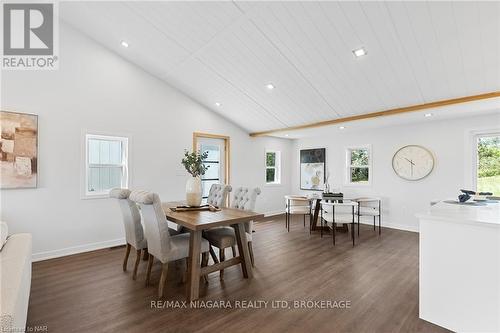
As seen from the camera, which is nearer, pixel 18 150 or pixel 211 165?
pixel 18 150

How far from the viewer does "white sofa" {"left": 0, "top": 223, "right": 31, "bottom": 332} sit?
1.21 meters

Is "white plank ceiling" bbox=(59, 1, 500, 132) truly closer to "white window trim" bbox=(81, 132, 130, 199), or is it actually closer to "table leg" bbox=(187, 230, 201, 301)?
"white window trim" bbox=(81, 132, 130, 199)

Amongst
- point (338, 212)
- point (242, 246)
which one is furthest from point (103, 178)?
point (338, 212)

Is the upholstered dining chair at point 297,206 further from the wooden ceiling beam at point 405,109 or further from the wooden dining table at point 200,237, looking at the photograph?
the wooden dining table at point 200,237

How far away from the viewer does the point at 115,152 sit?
4.24 m

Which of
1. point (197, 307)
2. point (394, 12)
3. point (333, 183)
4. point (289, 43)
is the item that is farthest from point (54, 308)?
point (333, 183)

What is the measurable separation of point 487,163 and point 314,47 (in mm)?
3979

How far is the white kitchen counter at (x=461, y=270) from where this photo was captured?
176 centimetres

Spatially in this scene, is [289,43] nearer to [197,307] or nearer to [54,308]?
[197,307]

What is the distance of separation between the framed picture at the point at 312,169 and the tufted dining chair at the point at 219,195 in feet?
12.2

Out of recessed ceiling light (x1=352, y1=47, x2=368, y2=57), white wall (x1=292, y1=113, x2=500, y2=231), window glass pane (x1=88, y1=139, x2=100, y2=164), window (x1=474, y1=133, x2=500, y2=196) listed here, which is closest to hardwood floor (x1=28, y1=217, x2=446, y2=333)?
window glass pane (x1=88, y1=139, x2=100, y2=164)

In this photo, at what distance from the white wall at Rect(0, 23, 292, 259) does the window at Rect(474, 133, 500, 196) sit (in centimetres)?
554

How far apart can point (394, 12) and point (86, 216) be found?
495 centimetres

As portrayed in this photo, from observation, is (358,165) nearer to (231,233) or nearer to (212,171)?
(212,171)
